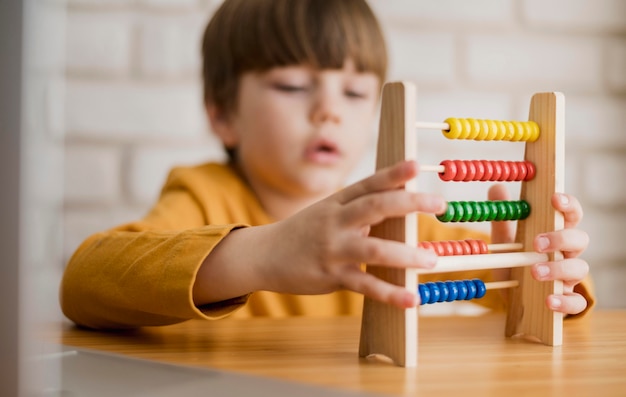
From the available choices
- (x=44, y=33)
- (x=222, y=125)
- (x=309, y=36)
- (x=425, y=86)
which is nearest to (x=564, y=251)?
(x=44, y=33)

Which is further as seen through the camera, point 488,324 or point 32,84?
point 488,324

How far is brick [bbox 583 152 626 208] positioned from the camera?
1.69m

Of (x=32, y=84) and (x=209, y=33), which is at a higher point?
(x=209, y=33)

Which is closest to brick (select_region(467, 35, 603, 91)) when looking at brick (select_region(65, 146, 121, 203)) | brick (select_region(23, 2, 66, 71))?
brick (select_region(65, 146, 121, 203))

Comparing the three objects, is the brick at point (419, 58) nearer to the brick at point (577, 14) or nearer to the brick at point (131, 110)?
the brick at point (577, 14)

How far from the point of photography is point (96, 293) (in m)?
0.80

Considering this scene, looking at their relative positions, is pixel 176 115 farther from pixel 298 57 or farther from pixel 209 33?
pixel 298 57

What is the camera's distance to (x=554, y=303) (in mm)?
706

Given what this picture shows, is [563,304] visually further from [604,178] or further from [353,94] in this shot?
[604,178]

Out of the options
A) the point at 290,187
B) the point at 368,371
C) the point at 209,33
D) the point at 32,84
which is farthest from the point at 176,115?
the point at 32,84

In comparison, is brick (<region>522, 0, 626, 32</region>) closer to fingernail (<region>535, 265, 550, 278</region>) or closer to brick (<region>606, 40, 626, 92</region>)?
brick (<region>606, 40, 626, 92</region>)

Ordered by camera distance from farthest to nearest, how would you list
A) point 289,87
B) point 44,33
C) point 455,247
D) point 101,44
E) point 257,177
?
point 101,44, point 257,177, point 289,87, point 455,247, point 44,33

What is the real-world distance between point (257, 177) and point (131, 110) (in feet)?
1.01

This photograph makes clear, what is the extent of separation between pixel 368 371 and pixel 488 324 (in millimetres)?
348
